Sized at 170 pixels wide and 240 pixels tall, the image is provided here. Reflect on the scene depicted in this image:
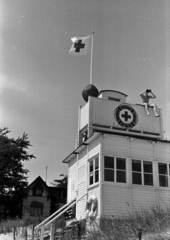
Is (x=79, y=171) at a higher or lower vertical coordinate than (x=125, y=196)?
higher

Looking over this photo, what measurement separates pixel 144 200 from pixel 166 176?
263cm

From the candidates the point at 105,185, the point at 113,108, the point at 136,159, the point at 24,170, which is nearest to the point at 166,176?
the point at 136,159

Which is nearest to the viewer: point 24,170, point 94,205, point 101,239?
point 101,239

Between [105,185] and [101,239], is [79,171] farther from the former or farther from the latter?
[101,239]

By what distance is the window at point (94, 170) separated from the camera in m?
22.9

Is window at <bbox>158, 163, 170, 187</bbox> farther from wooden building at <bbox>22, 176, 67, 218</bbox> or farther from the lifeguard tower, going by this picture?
wooden building at <bbox>22, 176, 67, 218</bbox>

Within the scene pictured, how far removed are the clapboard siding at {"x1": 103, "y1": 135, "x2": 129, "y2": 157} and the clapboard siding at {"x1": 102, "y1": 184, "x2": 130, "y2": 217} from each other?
94.2 inches

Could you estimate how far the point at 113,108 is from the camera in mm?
25891

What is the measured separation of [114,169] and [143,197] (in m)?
2.77

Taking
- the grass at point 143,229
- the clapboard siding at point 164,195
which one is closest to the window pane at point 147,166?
the clapboard siding at point 164,195

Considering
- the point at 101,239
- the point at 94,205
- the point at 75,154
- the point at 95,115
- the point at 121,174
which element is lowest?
the point at 101,239

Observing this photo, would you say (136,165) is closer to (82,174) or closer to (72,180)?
(82,174)

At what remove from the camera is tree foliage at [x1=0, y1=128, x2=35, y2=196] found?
156ft

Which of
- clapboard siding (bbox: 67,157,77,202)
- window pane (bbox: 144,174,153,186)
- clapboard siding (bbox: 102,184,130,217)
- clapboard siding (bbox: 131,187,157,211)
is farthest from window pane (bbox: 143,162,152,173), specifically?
clapboard siding (bbox: 67,157,77,202)
